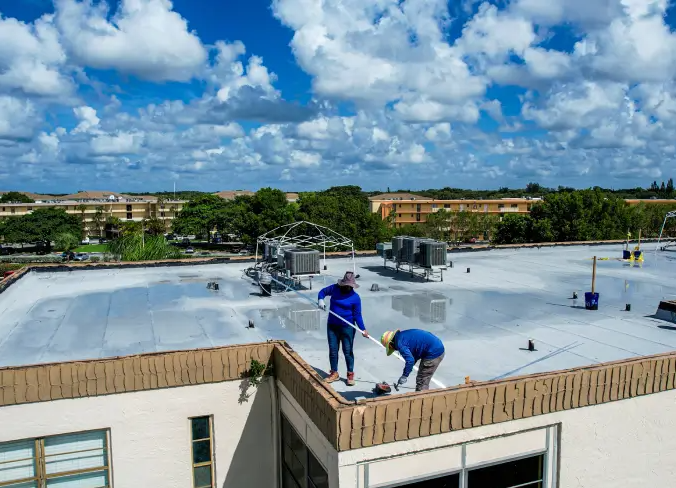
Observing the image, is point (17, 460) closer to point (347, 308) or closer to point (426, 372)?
point (347, 308)

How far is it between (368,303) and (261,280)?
3275 mm

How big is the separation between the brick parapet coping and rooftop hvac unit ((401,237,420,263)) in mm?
10891

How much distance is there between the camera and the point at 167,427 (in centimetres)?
682

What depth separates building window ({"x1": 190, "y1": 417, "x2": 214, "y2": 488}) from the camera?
6.96 metres

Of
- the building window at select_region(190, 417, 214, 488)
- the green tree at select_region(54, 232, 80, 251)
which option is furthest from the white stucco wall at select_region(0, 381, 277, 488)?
the green tree at select_region(54, 232, 80, 251)

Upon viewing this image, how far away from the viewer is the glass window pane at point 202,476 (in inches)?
275

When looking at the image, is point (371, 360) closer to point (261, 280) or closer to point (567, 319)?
point (567, 319)

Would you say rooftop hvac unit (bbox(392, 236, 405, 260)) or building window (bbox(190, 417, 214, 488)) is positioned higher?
rooftop hvac unit (bbox(392, 236, 405, 260))

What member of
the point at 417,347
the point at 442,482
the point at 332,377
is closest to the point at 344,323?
the point at 332,377

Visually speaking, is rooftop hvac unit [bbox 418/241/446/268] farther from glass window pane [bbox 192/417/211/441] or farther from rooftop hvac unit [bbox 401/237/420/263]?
glass window pane [bbox 192/417/211/441]

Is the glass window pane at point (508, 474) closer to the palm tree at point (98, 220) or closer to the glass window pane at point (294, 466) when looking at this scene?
the glass window pane at point (294, 466)

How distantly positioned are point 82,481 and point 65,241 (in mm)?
105449

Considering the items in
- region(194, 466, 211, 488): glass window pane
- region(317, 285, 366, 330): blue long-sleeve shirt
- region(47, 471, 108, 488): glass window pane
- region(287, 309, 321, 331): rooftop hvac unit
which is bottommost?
region(194, 466, 211, 488): glass window pane

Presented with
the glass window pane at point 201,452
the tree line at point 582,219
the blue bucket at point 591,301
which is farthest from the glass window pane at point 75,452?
the tree line at point 582,219
